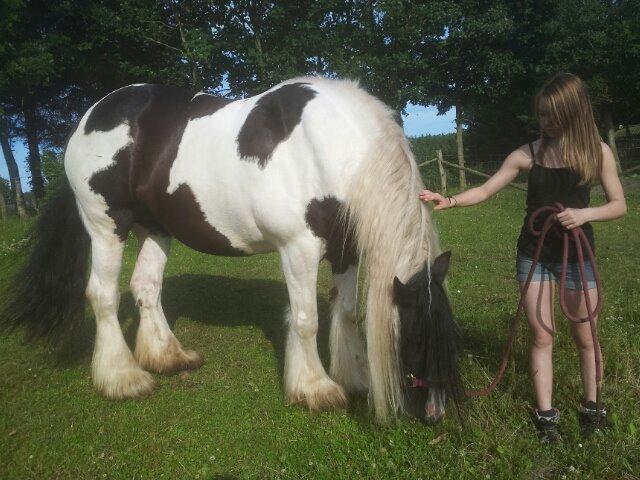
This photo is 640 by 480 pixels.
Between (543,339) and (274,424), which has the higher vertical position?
(543,339)

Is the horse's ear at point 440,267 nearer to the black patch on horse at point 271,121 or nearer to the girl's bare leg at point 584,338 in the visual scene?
the girl's bare leg at point 584,338

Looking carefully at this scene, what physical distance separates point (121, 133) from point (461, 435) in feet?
10.3

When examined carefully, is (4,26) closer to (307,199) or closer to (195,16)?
(195,16)

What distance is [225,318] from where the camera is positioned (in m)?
5.00

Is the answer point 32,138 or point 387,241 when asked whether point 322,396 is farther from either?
point 32,138

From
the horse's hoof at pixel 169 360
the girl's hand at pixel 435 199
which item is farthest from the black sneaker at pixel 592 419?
the horse's hoof at pixel 169 360

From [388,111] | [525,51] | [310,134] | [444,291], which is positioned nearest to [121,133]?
[310,134]

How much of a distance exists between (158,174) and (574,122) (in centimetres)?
273

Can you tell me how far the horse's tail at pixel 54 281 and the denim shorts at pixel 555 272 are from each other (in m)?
3.48

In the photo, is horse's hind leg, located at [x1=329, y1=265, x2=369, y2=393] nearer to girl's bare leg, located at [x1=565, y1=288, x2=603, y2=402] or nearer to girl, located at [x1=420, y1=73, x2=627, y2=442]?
girl, located at [x1=420, y1=73, x2=627, y2=442]

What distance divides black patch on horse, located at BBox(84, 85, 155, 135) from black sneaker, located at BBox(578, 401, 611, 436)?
3577 millimetres

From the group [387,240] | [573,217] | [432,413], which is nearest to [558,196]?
[573,217]

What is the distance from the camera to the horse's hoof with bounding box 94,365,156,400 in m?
3.40

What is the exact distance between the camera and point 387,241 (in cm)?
250
